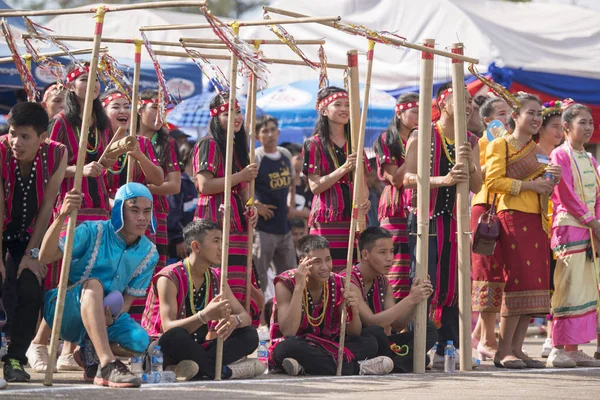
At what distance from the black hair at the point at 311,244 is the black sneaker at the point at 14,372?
206 cm

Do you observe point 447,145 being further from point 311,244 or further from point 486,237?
point 311,244

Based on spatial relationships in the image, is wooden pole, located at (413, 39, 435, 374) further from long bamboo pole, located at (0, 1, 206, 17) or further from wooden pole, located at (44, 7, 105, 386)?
wooden pole, located at (44, 7, 105, 386)

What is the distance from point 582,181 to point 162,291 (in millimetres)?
3540

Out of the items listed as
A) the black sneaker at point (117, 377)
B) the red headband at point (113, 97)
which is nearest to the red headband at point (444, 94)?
the red headband at point (113, 97)

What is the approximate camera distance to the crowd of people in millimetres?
6578

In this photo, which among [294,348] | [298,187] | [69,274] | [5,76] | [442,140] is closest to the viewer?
[69,274]

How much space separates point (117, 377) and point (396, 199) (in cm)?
296

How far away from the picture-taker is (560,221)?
8594 millimetres

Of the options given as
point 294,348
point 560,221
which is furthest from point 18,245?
A: point 560,221

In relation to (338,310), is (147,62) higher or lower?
higher

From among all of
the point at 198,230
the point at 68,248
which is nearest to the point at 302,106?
the point at 198,230

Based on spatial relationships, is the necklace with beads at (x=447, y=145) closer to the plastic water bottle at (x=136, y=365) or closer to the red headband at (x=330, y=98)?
the red headband at (x=330, y=98)

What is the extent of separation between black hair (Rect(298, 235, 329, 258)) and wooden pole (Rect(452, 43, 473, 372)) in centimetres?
96

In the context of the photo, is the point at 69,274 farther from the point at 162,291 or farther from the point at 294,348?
the point at 294,348
